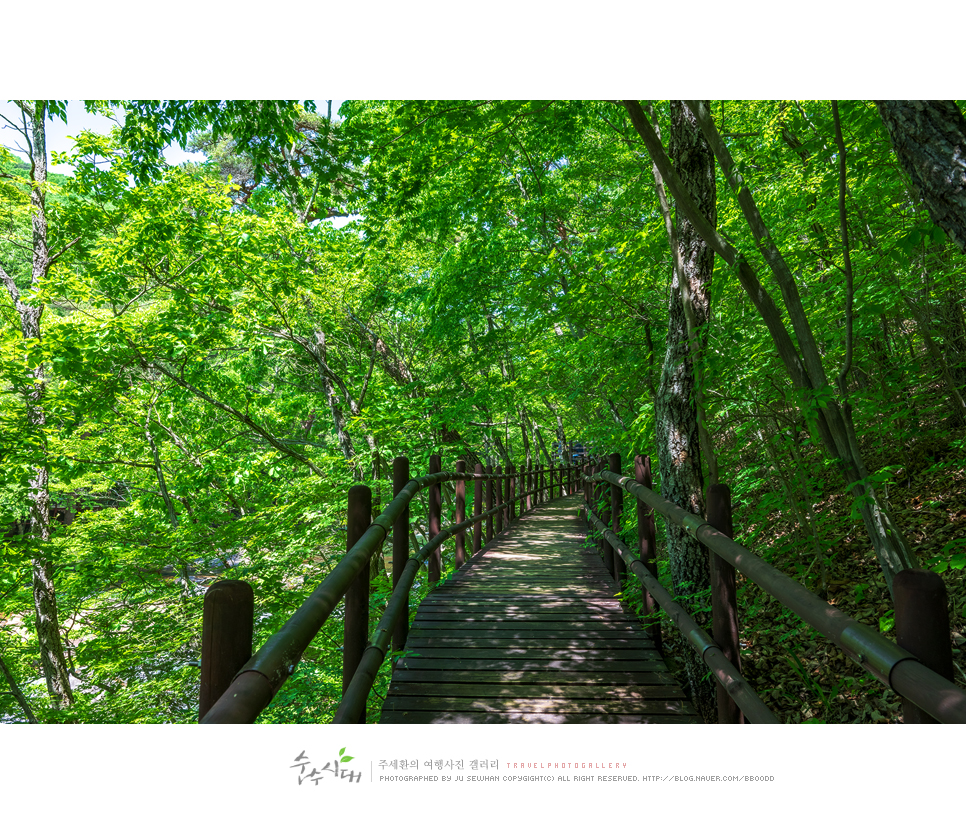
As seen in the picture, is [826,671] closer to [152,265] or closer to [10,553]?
[10,553]

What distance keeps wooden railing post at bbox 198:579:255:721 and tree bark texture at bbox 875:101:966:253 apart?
215 cm

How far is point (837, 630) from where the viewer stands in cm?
116

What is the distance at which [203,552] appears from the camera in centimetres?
792

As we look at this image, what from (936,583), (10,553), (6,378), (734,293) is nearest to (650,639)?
(936,583)

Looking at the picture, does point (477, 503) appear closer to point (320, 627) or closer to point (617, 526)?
point (617, 526)

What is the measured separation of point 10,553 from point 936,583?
8.14 meters

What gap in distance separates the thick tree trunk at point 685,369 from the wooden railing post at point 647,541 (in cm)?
17

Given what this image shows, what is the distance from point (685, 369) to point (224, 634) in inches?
123

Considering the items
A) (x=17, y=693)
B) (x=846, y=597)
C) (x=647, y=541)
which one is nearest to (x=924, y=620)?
(x=647, y=541)

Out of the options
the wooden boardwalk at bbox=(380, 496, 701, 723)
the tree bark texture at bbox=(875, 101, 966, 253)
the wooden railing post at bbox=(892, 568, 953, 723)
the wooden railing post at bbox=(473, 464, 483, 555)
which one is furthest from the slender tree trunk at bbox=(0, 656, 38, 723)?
the tree bark texture at bbox=(875, 101, 966, 253)

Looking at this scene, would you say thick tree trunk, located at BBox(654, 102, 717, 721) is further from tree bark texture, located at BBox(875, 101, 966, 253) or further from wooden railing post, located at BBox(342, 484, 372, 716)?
wooden railing post, located at BBox(342, 484, 372, 716)

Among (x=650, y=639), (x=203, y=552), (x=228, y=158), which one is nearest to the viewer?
(x=650, y=639)

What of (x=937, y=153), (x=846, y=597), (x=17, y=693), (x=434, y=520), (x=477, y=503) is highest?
(x=937, y=153)

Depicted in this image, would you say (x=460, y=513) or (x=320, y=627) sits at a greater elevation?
(x=320, y=627)
